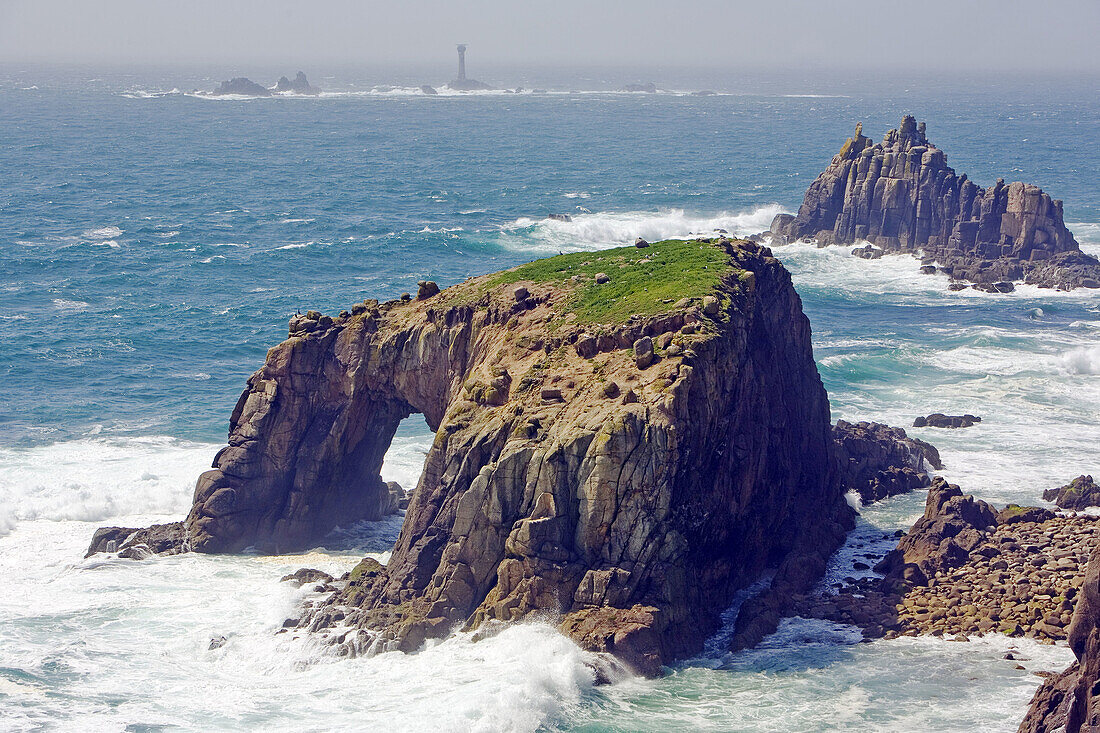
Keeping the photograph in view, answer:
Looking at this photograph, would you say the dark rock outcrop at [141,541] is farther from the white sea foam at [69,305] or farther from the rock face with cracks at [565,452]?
the white sea foam at [69,305]

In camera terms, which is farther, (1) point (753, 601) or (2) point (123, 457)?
(2) point (123, 457)

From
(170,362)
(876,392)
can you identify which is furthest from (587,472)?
(170,362)

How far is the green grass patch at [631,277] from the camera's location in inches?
1945

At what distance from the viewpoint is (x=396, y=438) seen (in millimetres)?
70938

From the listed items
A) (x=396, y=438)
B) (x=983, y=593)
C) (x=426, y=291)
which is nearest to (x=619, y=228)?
(x=396, y=438)

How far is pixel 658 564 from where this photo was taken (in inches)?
1663

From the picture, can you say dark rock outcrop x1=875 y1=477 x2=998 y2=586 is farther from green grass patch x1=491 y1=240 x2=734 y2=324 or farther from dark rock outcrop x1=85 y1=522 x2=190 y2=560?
dark rock outcrop x1=85 y1=522 x2=190 y2=560

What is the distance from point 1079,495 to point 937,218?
65.8m

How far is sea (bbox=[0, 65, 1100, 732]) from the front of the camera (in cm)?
3975

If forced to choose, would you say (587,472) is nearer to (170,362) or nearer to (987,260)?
(170,362)

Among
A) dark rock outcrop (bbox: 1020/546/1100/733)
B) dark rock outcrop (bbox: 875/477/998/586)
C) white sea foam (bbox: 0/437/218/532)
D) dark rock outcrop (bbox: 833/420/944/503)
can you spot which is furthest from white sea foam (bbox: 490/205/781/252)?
dark rock outcrop (bbox: 1020/546/1100/733)

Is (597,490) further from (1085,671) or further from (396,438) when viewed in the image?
(396,438)

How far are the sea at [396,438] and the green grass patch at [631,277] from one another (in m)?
12.3

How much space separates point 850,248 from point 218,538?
3207 inches
